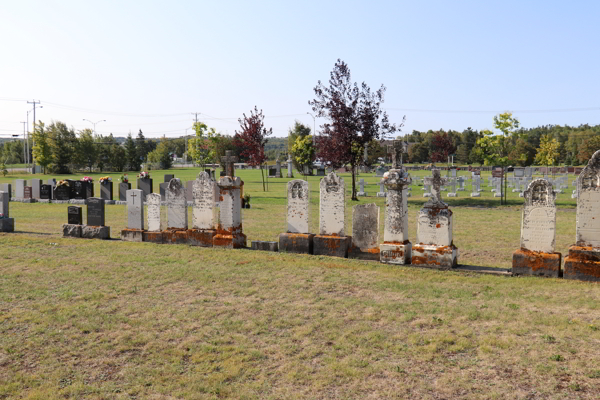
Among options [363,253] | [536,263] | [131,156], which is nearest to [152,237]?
[363,253]

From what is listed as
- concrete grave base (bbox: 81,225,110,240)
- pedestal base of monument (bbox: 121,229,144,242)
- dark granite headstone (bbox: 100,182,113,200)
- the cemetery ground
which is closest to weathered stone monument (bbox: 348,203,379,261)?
the cemetery ground

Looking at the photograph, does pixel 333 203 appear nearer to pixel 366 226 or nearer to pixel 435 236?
pixel 366 226

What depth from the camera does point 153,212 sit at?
1200 centimetres

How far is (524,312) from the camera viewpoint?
6445 millimetres

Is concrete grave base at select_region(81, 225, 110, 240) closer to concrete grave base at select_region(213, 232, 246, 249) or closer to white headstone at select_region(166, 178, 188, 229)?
white headstone at select_region(166, 178, 188, 229)

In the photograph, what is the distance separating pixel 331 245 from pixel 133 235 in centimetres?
523

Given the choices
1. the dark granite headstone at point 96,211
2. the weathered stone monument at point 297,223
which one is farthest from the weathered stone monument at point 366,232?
the dark granite headstone at point 96,211

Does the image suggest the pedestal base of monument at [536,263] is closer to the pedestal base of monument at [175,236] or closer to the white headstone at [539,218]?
the white headstone at [539,218]

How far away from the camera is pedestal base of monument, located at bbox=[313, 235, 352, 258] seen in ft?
33.6

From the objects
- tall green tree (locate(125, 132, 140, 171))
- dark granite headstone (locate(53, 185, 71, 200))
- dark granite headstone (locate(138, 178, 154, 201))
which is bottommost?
dark granite headstone (locate(53, 185, 71, 200))

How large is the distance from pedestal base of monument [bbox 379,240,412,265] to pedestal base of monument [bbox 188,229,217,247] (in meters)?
4.15

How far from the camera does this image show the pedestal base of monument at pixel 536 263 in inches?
327

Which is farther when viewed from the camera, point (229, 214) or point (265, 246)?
point (229, 214)

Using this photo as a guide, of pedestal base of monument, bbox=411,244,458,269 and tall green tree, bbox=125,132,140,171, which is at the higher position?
tall green tree, bbox=125,132,140,171
